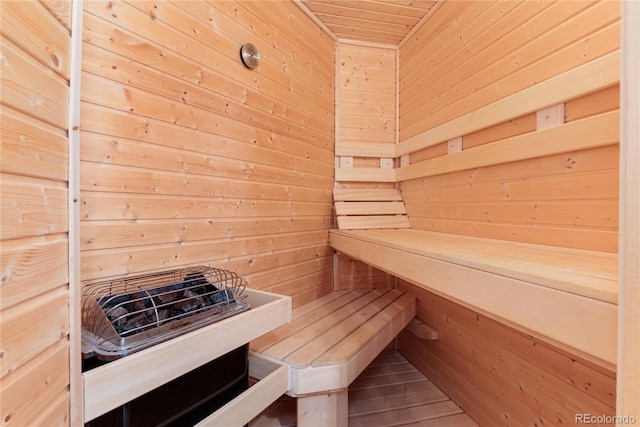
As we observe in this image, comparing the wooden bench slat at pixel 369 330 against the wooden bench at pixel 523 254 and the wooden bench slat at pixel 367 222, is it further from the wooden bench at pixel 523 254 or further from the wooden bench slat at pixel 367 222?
the wooden bench slat at pixel 367 222

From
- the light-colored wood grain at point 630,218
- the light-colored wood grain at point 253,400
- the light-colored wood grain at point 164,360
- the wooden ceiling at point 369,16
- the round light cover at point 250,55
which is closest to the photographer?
the light-colored wood grain at point 630,218

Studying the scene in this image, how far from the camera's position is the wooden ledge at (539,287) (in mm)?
643

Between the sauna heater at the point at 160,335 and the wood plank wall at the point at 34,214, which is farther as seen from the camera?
the sauna heater at the point at 160,335

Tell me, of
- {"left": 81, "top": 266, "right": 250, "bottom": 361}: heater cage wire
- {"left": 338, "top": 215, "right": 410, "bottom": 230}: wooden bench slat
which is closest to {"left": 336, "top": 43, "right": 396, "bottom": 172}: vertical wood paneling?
{"left": 338, "top": 215, "right": 410, "bottom": 230}: wooden bench slat

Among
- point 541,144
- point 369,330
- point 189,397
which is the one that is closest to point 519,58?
point 541,144

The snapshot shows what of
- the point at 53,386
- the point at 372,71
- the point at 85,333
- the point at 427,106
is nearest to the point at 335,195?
the point at 427,106

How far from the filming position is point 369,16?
2248 mm

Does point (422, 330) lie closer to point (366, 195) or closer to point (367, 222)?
point (367, 222)

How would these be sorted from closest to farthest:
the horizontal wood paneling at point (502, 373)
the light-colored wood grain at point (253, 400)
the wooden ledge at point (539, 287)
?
the wooden ledge at point (539, 287)
the light-colored wood grain at point (253, 400)
the horizontal wood paneling at point (502, 373)

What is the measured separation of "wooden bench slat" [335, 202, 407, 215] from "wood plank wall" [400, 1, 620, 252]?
0.38ft

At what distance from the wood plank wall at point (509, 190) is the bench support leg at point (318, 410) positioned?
101 centimetres

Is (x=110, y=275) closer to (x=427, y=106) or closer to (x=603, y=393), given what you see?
(x=603, y=393)

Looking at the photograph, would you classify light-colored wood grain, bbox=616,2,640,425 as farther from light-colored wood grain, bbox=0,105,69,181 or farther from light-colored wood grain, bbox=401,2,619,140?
light-colored wood grain, bbox=0,105,69,181

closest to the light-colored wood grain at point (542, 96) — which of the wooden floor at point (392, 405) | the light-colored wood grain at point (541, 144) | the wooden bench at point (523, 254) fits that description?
the wooden bench at point (523, 254)
